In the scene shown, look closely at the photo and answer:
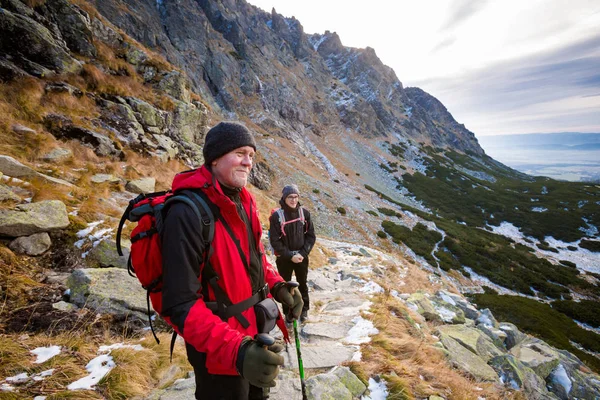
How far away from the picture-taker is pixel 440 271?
854 inches

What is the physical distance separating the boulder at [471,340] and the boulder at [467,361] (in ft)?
0.79

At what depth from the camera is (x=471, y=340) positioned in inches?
241

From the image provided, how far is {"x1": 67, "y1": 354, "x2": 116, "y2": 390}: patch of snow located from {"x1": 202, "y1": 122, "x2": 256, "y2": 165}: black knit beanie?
8.91 feet

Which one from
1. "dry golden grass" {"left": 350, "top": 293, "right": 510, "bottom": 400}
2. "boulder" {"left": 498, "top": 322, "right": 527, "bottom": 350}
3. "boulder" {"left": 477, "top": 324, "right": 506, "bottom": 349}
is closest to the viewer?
"dry golden grass" {"left": 350, "top": 293, "right": 510, "bottom": 400}

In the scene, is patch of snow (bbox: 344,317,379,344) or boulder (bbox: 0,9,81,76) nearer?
patch of snow (bbox: 344,317,379,344)

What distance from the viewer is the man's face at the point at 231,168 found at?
6.98 ft

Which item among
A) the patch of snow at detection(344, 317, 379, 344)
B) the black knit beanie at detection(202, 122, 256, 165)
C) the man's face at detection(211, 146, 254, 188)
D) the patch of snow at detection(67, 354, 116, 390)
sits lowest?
the patch of snow at detection(344, 317, 379, 344)

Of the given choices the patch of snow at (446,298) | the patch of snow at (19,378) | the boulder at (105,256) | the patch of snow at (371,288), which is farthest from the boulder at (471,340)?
the boulder at (105,256)

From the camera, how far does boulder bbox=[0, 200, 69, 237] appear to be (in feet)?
14.7

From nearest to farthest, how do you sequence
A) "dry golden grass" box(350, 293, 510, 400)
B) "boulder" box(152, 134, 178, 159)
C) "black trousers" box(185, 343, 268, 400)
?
"black trousers" box(185, 343, 268, 400)
"dry golden grass" box(350, 293, 510, 400)
"boulder" box(152, 134, 178, 159)

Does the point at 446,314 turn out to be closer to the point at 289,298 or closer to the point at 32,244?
the point at 289,298

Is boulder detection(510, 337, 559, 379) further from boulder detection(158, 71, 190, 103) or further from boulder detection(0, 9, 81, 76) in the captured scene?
boulder detection(158, 71, 190, 103)

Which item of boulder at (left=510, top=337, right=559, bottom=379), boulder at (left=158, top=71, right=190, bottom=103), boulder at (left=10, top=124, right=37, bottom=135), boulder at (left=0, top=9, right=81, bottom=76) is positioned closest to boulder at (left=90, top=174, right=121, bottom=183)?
boulder at (left=10, top=124, right=37, bottom=135)

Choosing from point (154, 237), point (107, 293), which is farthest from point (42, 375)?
point (154, 237)
